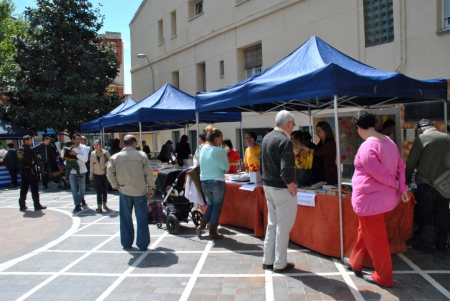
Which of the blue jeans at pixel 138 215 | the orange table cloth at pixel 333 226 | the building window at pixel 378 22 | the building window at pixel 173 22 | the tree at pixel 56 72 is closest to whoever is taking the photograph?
the orange table cloth at pixel 333 226

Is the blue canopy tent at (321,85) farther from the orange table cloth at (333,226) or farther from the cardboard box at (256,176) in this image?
the cardboard box at (256,176)

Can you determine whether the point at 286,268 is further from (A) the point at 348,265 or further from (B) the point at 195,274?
(B) the point at 195,274

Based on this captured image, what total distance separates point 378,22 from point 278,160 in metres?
8.20

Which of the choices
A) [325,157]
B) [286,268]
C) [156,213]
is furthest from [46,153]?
[286,268]

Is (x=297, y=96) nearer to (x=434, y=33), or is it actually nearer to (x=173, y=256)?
(x=173, y=256)

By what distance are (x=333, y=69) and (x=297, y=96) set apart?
608mm

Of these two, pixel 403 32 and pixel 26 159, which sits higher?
pixel 403 32

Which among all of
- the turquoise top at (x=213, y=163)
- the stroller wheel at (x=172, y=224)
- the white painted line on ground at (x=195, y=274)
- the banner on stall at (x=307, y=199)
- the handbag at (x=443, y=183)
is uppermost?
the turquoise top at (x=213, y=163)

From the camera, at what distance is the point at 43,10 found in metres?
18.3

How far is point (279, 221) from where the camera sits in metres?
4.26

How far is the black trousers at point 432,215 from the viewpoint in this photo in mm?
4793

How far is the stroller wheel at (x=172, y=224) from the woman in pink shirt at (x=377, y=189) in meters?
3.40

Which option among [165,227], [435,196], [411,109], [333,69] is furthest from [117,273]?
[411,109]

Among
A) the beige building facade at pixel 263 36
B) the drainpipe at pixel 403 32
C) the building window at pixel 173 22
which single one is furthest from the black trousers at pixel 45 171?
the drainpipe at pixel 403 32
